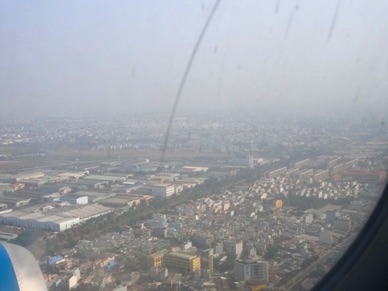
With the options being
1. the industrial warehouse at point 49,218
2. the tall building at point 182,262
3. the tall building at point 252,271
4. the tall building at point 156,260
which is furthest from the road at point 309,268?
the industrial warehouse at point 49,218

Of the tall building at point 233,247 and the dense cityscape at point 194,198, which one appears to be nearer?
the dense cityscape at point 194,198

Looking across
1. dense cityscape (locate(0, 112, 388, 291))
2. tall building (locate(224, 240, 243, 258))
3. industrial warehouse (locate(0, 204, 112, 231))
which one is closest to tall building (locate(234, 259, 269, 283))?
dense cityscape (locate(0, 112, 388, 291))

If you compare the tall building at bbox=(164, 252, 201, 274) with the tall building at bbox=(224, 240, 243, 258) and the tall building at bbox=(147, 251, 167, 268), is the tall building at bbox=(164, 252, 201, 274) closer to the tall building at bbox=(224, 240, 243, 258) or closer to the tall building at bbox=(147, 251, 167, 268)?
the tall building at bbox=(147, 251, 167, 268)

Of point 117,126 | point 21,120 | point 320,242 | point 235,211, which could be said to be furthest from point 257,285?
point 21,120

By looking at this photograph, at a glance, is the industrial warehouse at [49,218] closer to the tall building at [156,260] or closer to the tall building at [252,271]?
the tall building at [156,260]

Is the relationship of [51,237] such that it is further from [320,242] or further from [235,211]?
[320,242]

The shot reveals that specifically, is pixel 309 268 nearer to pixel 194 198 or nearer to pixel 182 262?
pixel 182 262

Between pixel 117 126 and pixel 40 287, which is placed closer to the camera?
pixel 40 287
